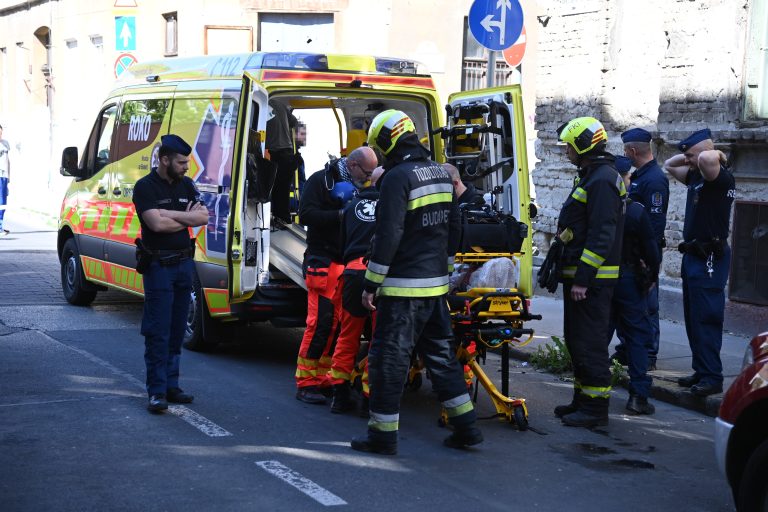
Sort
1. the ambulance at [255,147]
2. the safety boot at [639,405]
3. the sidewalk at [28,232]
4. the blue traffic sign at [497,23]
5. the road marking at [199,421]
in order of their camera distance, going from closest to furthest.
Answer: the road marking at [199,421], the safety boot at [639,405], the ambulance at [255,147], the blue traffic sign at [497,23], the sidewalk at [28,232]

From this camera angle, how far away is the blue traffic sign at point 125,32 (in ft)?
59.8

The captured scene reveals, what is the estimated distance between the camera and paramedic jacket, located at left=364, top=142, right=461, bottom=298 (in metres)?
6.18

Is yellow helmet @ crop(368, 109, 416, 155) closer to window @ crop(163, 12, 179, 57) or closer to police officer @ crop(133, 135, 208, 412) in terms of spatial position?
police officer @ crop(133, 135, 208, 412)

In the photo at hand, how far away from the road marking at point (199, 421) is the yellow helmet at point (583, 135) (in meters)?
2.84

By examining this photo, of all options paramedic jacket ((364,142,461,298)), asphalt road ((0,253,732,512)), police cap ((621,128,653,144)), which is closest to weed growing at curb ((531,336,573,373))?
asphalt road ((0,253,732,512))

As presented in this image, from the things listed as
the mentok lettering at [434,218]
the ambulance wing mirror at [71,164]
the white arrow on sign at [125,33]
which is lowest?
the mentok lettering at [434,218]

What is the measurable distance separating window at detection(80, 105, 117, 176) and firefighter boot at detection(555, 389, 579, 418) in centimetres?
518

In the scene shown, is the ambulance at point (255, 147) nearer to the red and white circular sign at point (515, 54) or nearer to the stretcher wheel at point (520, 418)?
the stretcher wheel at point (520, 418)

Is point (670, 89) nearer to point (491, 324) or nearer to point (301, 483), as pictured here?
point (491, 324)

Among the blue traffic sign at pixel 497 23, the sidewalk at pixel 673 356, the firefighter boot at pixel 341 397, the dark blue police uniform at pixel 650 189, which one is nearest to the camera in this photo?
the firefighter boot at pixel 341 397

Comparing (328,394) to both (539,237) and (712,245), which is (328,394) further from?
(539,237)

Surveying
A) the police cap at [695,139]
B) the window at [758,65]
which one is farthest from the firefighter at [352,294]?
the window at [758,65]

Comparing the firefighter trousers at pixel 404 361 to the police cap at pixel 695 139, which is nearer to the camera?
the firefighter trousers at pixel 404 361

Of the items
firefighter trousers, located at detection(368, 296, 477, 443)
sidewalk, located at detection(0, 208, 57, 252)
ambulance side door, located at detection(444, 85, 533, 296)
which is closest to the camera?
firefighter trousers, located at detection(368, 296, 477, 443)
